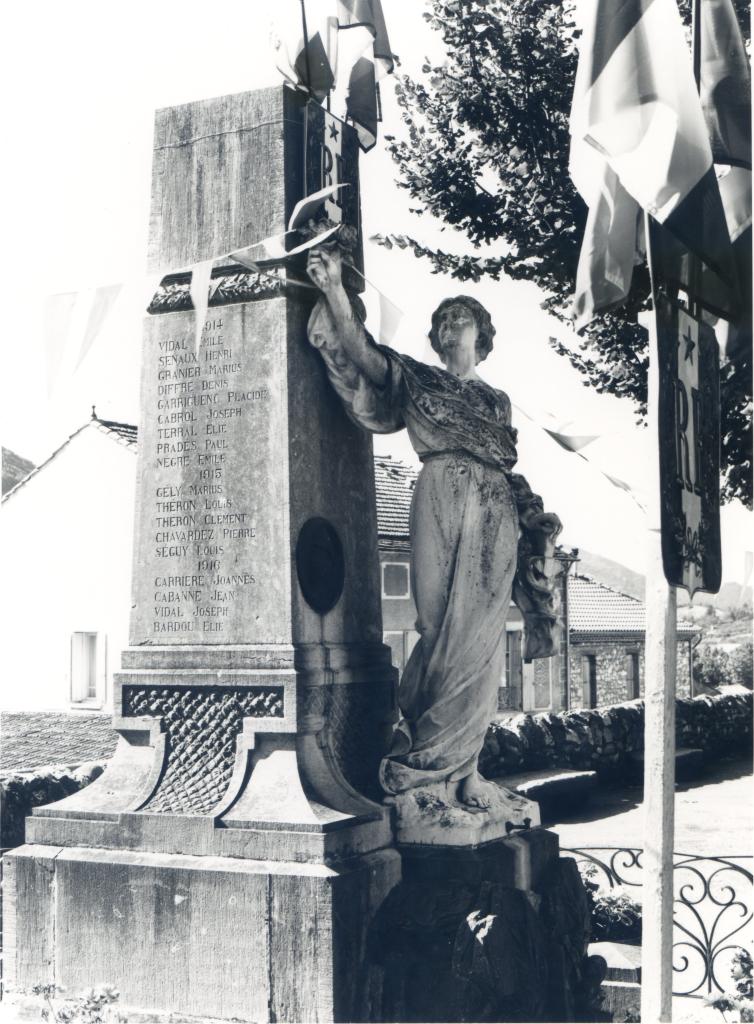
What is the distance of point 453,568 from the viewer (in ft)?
20.2

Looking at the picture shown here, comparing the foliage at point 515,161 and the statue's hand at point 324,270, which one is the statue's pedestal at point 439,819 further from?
the foliage at point 515,161

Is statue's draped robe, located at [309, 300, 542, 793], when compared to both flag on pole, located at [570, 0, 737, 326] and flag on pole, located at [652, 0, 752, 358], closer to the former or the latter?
flag on pole, located at [652, 0, 752, 358]

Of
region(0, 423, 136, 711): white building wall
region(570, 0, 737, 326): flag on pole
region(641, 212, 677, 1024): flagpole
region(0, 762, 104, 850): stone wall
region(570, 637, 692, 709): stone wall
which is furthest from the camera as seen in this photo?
region(570, 637, 692, 709): stone wall

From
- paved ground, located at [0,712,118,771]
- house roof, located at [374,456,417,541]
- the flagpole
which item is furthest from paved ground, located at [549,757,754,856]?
house roof, located at [374,456,417,541]

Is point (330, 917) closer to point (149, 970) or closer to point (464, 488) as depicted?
point (149, 970)

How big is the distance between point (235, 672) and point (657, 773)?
6.87ft

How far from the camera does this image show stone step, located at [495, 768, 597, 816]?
557 inches

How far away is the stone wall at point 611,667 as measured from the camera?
1527 inches

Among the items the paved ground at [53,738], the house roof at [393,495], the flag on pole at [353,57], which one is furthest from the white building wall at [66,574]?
the flag on pole at [353,57]

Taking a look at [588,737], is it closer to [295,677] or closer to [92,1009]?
[295,677]

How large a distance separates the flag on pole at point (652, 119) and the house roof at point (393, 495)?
60.6 ft

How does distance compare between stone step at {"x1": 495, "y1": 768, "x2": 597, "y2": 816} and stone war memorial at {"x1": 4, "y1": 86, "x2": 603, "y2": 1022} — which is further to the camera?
stone step at {"x1": 495, "y1": 768, "x2": 597, "y2": 816}

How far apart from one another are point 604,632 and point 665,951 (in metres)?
35.3

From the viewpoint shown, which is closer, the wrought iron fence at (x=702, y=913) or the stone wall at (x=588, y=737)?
the wrought iron fence at (x=702, y=913)
